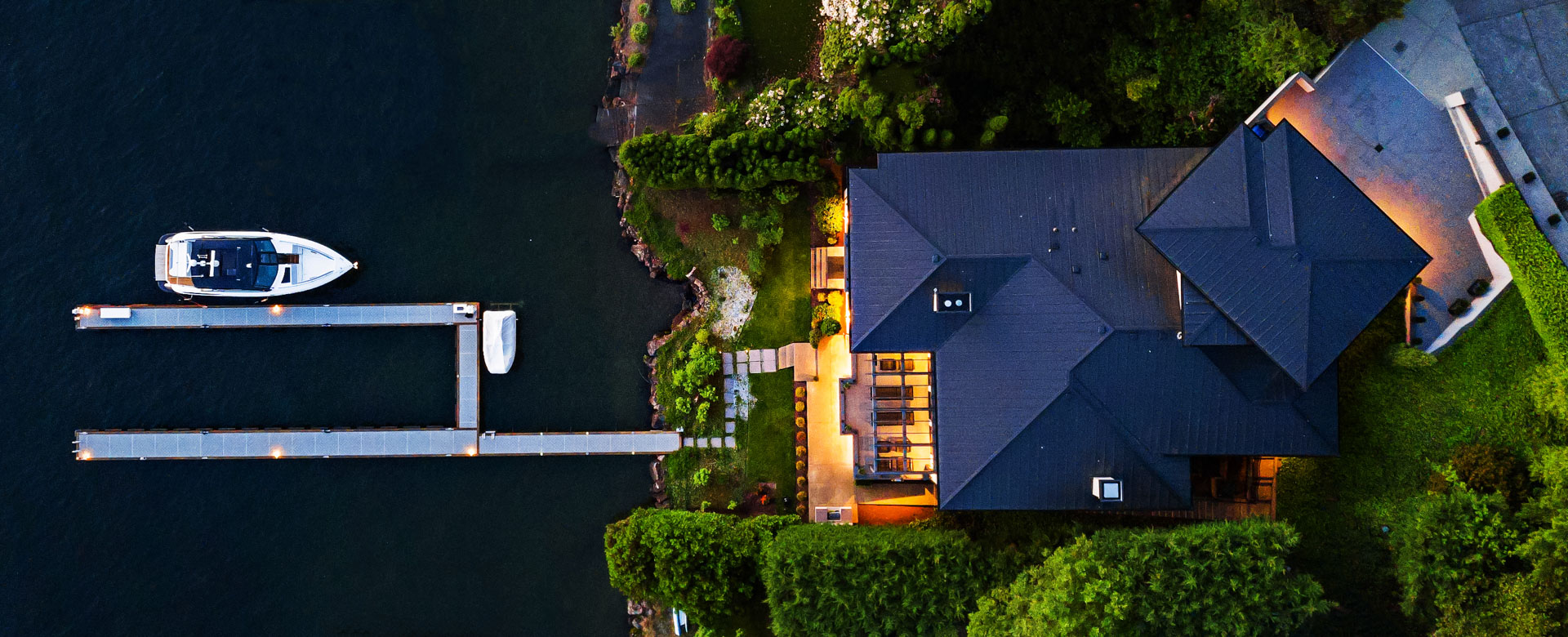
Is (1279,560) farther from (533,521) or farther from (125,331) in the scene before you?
(125,331)

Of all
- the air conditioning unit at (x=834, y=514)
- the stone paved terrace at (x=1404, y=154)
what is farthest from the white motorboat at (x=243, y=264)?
the stone paved terrace at (x=1404, y=154)

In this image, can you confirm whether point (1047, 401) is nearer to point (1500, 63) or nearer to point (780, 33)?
point (780, 33)

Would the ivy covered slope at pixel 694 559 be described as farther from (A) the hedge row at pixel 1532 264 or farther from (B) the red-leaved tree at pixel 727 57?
(A) the hedge row at pixel 1532 264

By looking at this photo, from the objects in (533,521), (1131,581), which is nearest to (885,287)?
(1131,581)

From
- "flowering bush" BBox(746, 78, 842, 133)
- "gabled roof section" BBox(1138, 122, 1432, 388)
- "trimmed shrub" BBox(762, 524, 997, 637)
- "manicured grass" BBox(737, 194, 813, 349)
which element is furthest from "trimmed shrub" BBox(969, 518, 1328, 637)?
"flowering bush" BBox(746, 78, 842, 133)

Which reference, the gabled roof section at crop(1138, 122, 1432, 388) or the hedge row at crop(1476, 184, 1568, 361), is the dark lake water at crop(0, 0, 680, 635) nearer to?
the gabled roof section at crop(1138, 122, 1432, 388)

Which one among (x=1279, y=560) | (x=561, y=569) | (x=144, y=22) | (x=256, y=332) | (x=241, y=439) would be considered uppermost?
(x=144, y=22)
